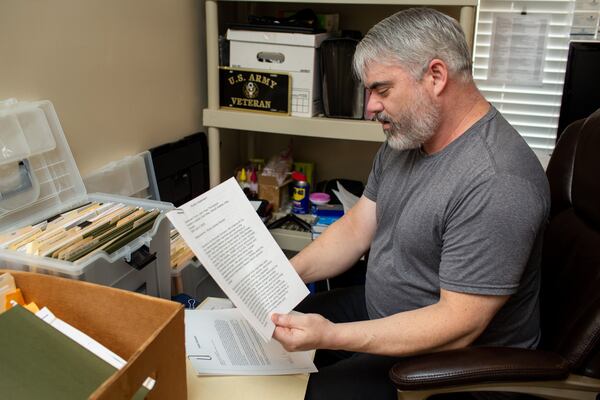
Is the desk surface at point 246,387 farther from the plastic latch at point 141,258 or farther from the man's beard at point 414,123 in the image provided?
the man's beard at point 414,123

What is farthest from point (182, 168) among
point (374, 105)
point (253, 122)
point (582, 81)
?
point (582, 81)

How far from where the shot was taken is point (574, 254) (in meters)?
1.15

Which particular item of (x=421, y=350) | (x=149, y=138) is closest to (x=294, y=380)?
(x=421, y=350)

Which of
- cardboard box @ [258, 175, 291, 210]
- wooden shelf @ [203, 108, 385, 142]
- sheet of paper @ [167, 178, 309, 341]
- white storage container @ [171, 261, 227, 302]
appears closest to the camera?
sheet of paper @ [167, 178, 309, 341]

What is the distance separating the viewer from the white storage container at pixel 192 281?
4.42 feet

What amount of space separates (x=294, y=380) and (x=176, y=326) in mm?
295

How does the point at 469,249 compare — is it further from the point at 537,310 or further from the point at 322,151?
the point at 322,151

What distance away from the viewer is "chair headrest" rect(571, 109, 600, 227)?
3.68ft

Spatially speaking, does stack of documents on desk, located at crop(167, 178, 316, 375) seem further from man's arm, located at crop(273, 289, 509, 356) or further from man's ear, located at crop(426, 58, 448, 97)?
man's ear, located at crop(426, 58, 448, 97)

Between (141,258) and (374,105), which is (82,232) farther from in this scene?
A: (374,105)

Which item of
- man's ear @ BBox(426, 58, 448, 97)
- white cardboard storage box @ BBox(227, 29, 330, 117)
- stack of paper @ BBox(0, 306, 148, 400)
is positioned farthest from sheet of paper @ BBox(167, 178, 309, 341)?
white cardboard storage box @ BBox(227, 29, 330, 117)

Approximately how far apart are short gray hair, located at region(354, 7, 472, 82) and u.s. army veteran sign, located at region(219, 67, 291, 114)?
0.77 meters

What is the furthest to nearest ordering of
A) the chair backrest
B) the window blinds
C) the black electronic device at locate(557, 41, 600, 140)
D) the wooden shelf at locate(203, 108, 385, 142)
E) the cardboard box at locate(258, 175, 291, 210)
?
the cardboard box at locate(258, 175, 291, 210), the window blinds, the wooden shelf at locate(203, 108, 385, 142), the black electronic device at locate(557, 41, 600, 140), the chair backrest

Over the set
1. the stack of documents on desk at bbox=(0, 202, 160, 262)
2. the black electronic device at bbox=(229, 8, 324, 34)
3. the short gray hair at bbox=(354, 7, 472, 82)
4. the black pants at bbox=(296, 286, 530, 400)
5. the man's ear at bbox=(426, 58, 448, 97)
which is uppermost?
the black electronic device at bbox=(229, 8, 324, 34)
